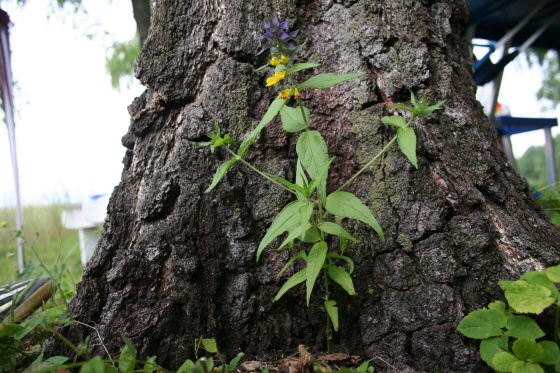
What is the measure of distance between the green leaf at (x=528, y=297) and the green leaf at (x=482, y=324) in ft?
0.28

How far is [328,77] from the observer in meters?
1.08

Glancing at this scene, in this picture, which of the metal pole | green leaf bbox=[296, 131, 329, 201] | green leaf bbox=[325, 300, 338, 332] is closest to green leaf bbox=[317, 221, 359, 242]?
green leaf bbox=[296, 131, 329, 201]

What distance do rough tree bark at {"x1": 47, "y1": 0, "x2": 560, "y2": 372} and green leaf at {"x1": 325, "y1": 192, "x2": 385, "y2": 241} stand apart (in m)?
0.32

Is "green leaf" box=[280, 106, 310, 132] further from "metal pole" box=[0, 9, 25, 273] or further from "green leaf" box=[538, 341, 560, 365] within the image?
"metal pole" box=[0, 9, 25, 273]

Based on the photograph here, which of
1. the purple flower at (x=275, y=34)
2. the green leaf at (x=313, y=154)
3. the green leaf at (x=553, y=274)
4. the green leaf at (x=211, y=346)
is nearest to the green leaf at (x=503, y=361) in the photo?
the green leaf at (x=553, y=274)

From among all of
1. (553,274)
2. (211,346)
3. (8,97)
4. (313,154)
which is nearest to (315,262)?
(313,154)

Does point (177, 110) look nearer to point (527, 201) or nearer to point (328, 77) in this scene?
point (328, 77)

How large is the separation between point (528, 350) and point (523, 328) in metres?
0.10

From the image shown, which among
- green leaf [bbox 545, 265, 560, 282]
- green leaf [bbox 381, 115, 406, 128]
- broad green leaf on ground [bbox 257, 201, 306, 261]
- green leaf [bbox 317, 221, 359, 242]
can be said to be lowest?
green leaf [bbox 545, 265, 560, 282]

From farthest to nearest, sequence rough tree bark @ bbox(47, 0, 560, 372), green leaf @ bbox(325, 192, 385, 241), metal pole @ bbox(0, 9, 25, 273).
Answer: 1. metal pole @ bbox(0, 9, 25, 273)
2. rough tree bark @ bbox(47, 0, 560, 372)
3. green leaf @ bbox(325, 192, 385, 241)

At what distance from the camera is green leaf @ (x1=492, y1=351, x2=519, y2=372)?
948 mm

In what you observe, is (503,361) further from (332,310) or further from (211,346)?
(211,346)

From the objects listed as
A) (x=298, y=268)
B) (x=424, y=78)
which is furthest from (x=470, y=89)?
(x=298, y=268)

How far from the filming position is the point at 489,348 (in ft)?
3.39
